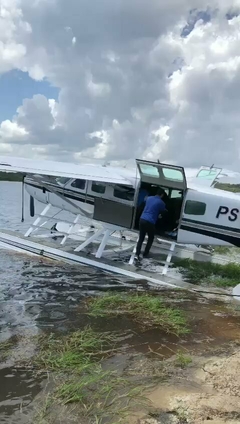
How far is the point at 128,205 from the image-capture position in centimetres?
1035

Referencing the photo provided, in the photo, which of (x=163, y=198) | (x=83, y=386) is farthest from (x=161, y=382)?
(x=163, y=198)

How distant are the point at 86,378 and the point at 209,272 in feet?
22.1

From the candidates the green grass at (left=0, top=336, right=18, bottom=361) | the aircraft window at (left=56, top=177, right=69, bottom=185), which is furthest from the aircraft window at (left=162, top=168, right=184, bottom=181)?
the green grass at (left=0, top=336, right=18, bottom=361)

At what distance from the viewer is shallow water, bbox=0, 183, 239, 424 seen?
12.5 ft

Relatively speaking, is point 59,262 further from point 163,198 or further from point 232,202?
point 232,202

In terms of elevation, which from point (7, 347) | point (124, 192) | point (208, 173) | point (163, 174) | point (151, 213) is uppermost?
point (208, 173)

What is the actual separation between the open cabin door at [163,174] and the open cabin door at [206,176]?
1551 millimetres

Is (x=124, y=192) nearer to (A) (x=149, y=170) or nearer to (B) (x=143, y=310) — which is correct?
(A) (x=149, y=170)

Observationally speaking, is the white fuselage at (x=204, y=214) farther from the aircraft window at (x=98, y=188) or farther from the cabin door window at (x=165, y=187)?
the cabin door window at (x=165, y=187)

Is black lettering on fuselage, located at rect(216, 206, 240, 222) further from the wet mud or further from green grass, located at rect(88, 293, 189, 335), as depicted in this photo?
green grass, located at rect(88, 293, 189, 335)

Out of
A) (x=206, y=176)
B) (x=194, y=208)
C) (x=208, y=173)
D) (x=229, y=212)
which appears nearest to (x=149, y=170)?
(x=194, y=208)

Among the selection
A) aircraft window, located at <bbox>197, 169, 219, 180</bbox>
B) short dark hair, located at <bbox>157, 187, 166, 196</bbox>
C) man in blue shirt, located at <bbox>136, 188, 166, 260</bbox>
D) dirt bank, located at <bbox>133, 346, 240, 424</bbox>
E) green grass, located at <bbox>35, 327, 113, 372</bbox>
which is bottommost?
green grass, located at <bbox>35, 327, 113, 372</bbox>

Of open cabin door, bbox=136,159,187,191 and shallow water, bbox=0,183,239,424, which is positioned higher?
open cabin door, bbox=136,159,187,191

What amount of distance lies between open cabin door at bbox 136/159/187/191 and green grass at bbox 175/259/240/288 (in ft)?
7.28
